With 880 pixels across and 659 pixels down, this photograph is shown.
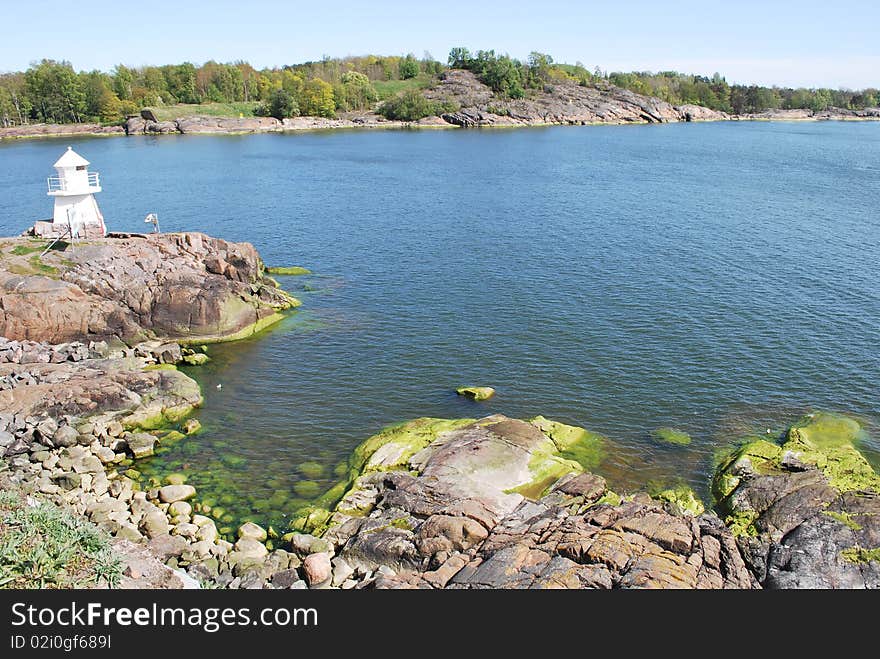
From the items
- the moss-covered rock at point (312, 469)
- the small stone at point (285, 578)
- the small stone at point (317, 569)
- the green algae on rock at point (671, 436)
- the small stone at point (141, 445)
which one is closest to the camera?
the small stone at point (285, 578)

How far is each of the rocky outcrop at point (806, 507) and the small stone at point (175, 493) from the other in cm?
2400

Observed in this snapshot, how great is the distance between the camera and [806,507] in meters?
28.5

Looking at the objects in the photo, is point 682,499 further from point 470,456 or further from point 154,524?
point 154,524

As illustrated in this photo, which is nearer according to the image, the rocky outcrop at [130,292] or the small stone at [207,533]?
the small stone at [207,533]

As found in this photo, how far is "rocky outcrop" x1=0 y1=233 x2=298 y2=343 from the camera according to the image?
45625 mm

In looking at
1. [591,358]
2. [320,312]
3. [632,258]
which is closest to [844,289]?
[632,258]

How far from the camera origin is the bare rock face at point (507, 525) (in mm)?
24312

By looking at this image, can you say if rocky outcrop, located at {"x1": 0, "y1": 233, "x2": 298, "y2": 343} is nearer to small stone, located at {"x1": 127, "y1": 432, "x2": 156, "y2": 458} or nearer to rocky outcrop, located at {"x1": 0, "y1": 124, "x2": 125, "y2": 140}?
small stone, located at {"x1": 127, "y1": 432, "x2": 156, "y2": 458}

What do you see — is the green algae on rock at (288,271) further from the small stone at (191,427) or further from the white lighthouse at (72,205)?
the small stone at (191,427)

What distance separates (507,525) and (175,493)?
50.8 feet

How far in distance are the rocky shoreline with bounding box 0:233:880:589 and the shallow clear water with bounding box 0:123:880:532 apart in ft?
6.93

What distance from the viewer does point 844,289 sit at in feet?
189

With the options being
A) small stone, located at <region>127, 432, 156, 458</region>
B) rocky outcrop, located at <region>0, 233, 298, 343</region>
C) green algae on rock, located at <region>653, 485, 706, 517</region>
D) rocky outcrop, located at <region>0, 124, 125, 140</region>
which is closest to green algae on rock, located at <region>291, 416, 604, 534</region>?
green algae on rock, located at <region>653, 485, 706, 517</region>

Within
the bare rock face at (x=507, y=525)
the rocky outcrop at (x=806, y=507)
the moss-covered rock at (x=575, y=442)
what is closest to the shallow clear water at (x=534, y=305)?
the moss-covered rock at (x=575, y=442)
